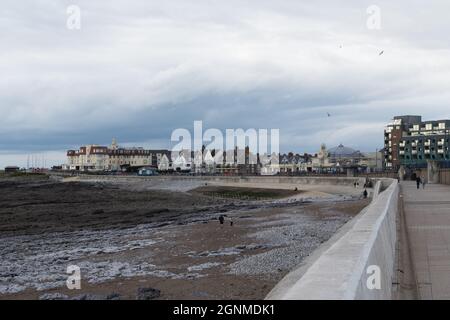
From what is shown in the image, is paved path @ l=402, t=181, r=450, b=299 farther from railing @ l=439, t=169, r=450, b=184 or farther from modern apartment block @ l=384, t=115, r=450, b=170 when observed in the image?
modern apartment block @ l=384, t=115, r=450, b=170

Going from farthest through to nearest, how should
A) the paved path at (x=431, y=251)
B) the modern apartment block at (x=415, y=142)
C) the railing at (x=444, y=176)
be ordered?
the modern apartment block at (x=415, y=142) < the railing at (x=444, y=176) < the paved path at (x=431, y=251)

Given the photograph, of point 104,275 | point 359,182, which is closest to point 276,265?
point 104,275

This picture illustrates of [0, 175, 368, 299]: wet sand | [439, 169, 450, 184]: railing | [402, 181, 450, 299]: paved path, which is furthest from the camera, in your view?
[439, 169, 450, 184]: railing

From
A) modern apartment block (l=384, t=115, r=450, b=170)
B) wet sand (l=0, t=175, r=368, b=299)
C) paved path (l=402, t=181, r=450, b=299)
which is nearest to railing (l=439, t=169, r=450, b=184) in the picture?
wet sand (l=0, t=175, r=368, b=299)

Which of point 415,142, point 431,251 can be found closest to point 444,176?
point 431,251

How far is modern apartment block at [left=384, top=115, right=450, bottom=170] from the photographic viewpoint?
5679 inches

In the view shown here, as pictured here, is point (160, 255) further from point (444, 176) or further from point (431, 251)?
point (444, 176)

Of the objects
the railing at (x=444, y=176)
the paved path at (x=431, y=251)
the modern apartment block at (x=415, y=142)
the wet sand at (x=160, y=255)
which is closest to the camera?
the paved path at (x=431, y=251)

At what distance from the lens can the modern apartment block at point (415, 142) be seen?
5679 inches

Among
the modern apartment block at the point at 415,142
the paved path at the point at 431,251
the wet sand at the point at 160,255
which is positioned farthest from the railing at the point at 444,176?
the modern apartment block at the point at 415,142

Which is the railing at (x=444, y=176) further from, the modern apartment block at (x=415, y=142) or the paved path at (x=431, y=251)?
the modern apartment block at (x=415, y=142)

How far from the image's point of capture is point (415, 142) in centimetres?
14850

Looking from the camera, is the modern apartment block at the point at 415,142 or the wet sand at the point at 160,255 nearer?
the wet sand at the point at 160,255

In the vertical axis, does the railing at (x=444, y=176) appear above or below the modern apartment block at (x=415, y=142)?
below
